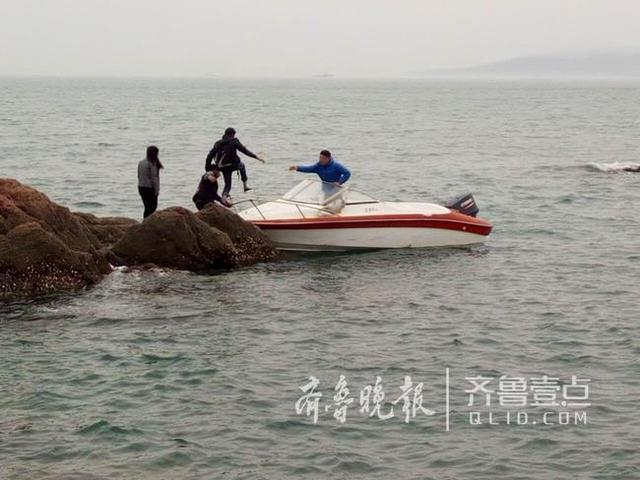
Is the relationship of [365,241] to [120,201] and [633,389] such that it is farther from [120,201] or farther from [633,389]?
[120,201]

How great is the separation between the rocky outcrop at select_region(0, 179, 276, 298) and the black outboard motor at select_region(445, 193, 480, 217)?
190 inches

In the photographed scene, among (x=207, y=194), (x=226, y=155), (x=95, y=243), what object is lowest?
(x=95, y=243)

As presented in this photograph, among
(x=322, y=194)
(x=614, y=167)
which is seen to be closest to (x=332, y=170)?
(x=322, y=194)

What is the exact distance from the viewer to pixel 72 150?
5275cm

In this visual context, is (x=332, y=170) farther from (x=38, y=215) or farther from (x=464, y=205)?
(x=38, y=215)

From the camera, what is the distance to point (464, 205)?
23703mm

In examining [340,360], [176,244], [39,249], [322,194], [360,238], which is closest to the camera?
[340,360]

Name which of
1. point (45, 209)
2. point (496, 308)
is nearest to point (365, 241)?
point (496, 308)

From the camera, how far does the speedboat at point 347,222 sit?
854 inches

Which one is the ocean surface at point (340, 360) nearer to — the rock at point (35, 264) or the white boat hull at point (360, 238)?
the white boat hull at point (360, 238)

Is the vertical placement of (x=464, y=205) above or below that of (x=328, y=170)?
below

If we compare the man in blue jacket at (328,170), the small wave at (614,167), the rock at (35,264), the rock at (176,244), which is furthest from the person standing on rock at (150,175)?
the small wave at (614,167)

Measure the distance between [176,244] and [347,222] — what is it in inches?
158

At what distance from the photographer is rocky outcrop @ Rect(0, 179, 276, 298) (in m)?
17.6
